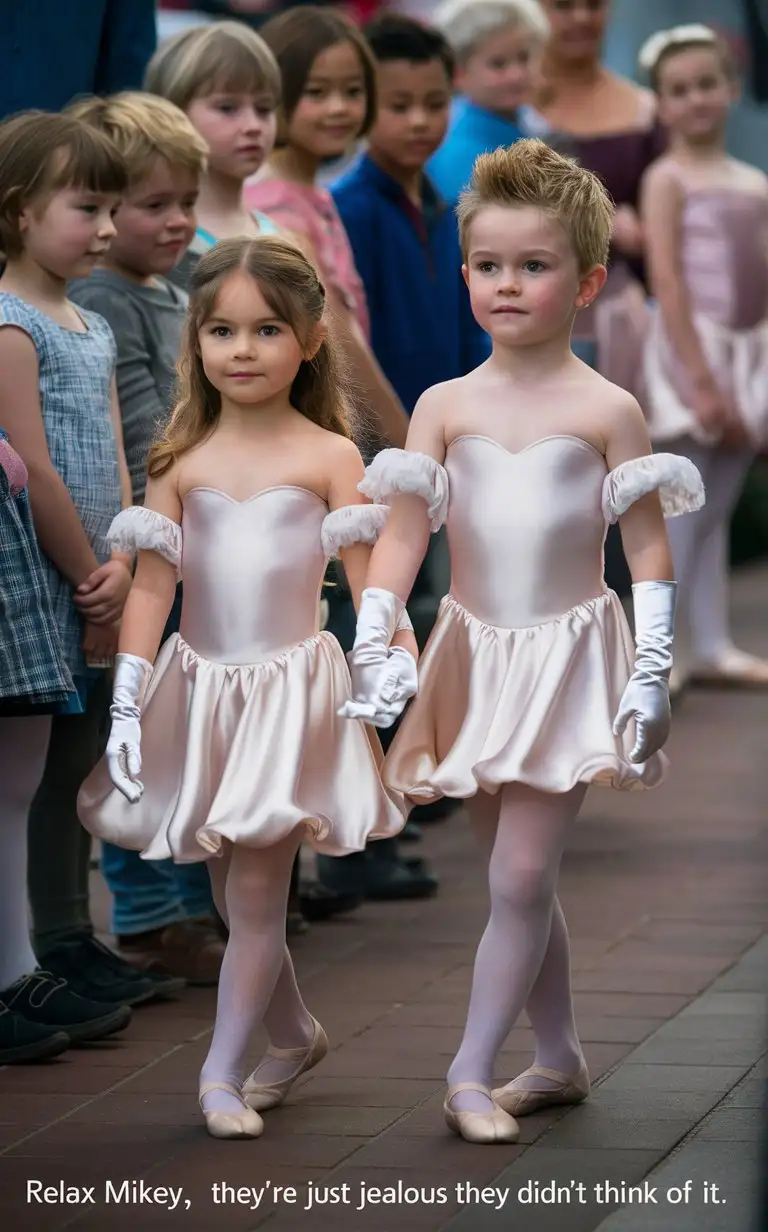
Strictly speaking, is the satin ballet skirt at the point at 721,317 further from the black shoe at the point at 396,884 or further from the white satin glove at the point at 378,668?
the white satin glove at the point at 378,668

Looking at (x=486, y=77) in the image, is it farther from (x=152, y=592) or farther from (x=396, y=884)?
(x=152, y=592)

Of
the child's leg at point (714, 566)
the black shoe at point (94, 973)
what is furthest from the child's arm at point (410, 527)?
the child's leg at point (714, 566)

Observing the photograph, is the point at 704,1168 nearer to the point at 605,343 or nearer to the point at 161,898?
the point at 161,898

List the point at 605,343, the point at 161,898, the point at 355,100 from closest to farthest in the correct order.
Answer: the point at 161,898
the point at 355,100
the point at 605,343

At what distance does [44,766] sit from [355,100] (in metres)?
1.99

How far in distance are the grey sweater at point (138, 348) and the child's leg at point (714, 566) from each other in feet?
12.7

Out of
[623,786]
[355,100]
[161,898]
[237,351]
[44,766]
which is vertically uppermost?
[355,100]

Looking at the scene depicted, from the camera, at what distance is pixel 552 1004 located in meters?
4.07

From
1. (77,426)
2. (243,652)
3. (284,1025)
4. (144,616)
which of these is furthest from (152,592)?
(284,1025)

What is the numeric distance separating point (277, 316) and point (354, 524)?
1.29 ft

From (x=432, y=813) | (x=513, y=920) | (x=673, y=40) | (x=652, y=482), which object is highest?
(x=673, y=40)

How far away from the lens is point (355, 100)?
5.74 meters

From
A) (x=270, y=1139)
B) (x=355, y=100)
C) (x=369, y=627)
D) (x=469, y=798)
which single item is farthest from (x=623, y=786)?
(x=355, y=100)

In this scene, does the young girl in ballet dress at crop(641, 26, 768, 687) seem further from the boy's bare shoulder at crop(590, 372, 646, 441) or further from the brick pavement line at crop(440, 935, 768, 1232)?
the boy's bare shoulder at crop(590, 372, 646, 441)
